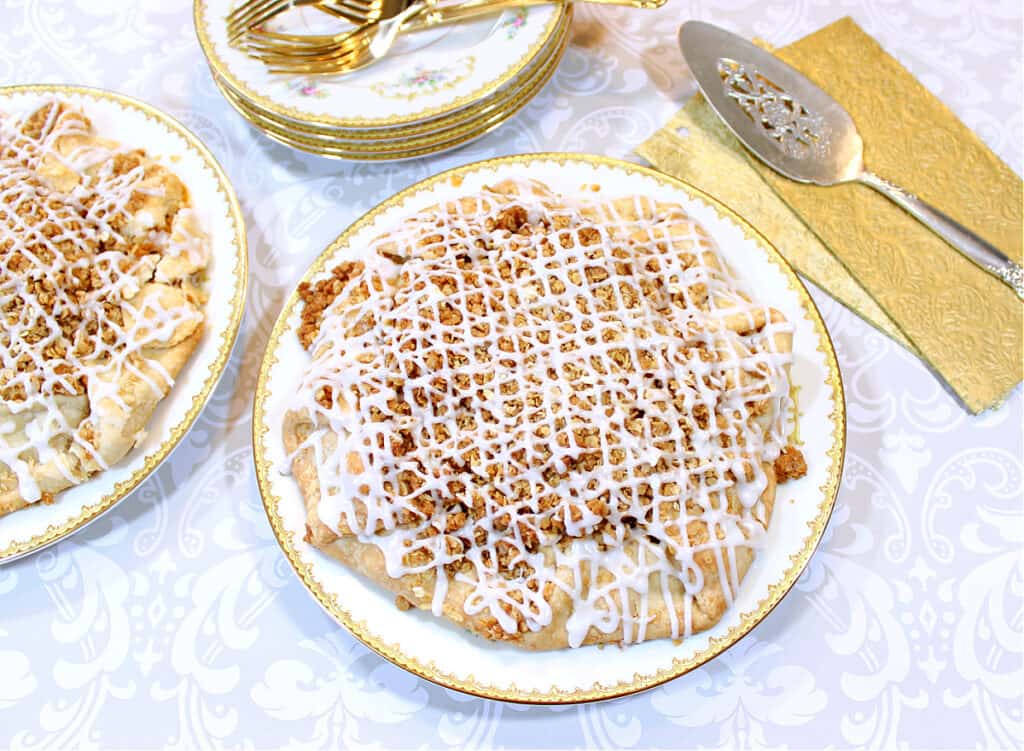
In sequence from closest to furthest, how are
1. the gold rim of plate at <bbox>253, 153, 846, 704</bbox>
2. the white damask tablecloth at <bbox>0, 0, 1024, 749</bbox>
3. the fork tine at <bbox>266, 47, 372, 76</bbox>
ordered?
the gold rim of plate at <bbox>253, 153, 846, 704</bbox>, the white damask tablecloth at <bbox>0, 0, 1024, 749</bbox>, the fork tine at <bbox>266, 47, 372, 76</bbox>

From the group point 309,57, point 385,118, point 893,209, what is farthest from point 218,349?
point 893,209

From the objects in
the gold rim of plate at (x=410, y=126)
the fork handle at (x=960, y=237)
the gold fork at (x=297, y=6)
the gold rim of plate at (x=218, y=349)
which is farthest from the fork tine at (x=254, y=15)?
the fork handle at (x=960, y=237)

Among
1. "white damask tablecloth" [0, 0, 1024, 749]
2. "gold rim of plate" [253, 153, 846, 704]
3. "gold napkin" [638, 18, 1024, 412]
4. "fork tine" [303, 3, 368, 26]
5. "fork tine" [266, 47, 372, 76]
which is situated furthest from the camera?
"fork tine" [303, 3, 368, 26]

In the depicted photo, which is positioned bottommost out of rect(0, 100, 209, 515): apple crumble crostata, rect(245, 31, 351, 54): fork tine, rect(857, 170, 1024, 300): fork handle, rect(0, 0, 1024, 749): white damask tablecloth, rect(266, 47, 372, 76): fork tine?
rect(0, 0, 1024, 749): white damask tablecloth

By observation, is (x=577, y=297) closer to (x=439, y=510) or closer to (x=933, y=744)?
(x=439, y=510)

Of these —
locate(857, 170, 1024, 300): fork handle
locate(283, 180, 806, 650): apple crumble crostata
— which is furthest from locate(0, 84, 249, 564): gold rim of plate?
locate(857, 170, 1024, 300): fork handle

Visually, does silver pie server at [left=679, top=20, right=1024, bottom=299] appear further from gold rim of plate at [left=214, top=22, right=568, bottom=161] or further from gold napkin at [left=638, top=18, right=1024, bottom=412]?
gold rim of plate at [left=214, top=22, right=568, bottom=161]

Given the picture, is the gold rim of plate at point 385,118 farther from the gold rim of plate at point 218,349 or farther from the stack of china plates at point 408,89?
the gold rim of plate at point 218,349
